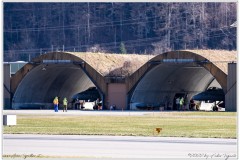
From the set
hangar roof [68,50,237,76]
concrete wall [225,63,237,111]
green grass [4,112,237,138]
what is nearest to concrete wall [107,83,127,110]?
hangar roof [68,50,237,76]

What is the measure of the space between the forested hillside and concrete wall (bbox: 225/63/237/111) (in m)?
75.1

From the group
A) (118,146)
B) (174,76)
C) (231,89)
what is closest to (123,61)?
(174,76)

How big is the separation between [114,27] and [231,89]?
274ft

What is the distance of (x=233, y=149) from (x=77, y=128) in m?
16.1

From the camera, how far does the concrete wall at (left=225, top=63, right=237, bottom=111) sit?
7738 cm

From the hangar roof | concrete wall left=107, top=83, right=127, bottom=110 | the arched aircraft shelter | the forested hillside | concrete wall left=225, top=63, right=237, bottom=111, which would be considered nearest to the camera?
concrete wall left=225, top=63, right=237, bottom=111

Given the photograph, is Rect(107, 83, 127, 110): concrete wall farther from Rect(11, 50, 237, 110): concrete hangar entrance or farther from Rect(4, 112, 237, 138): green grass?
Rect(4, 112, 237, 138): green grass

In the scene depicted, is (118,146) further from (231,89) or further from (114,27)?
(114,27)

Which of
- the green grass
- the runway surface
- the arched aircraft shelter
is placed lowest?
the runway surface

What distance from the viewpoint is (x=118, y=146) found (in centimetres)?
3588

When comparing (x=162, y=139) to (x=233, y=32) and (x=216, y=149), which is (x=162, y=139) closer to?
(x=216, y=149)

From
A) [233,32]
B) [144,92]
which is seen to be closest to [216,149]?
[144,92]

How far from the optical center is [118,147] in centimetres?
3534

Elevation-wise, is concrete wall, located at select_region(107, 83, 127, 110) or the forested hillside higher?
the forested hillside
